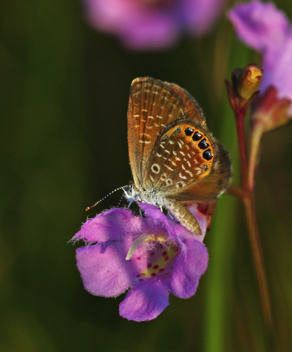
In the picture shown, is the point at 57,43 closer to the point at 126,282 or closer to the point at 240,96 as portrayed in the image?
the point at 240,96

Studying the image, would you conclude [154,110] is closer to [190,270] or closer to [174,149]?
[174,149]

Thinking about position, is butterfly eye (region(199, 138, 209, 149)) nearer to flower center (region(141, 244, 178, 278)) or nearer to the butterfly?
the butterfly

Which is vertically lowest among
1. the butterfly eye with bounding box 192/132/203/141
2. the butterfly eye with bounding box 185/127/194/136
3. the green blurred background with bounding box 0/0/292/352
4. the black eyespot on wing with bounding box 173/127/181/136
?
the green blurred background with bounding box 0/0/292/352

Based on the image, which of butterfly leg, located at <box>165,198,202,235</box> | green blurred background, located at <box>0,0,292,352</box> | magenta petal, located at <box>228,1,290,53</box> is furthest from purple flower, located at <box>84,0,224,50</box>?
butterfly leg, located at <box>165,198,202,235</box>

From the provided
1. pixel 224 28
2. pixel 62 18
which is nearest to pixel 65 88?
pixel 62 18

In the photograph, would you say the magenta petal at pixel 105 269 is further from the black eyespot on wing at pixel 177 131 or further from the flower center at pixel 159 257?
the black eyespot on wing at pixel 177 131

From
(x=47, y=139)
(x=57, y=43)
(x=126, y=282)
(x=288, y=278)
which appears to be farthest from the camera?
(x=57, y=43)

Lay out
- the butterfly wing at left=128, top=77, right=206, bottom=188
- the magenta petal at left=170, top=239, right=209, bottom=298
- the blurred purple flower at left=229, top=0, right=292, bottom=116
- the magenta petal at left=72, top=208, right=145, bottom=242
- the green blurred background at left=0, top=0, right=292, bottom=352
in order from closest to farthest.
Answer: the magenta petal at left=170, top=239, right=209, bottom=298, the magenta petal at left=72, top=208, right=145, bottom=242, the butterfly wing at left=128, top=77, right=206, bottom=188, the blurred purple flower at left=229, top=0, right=292, bottom=116, the green blurred background at left=0, top=0, right=292, bottom=352
